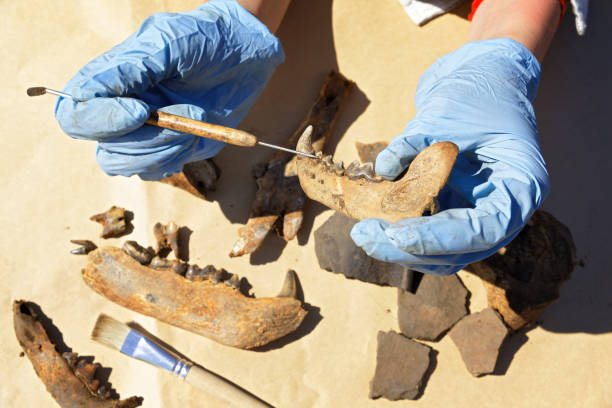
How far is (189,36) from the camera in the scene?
2.61m

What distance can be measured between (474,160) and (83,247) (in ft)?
9.14

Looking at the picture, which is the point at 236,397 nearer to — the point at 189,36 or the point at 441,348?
the point at 441,348

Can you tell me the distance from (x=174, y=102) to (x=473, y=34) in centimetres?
206

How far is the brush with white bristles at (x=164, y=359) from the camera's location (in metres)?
3.04

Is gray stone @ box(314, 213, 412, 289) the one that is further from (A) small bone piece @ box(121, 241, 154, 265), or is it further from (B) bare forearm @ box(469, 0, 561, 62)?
(B) bare forearm @ box(469, 0, 561, 62)

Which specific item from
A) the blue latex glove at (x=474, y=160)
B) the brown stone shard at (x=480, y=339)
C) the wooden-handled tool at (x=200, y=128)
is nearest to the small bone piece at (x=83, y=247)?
the wooden-handled tool at (x=200, y=128)

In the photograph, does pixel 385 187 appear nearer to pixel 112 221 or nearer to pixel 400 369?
pixel 400 369

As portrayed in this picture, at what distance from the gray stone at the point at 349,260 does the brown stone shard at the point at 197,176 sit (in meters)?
0.89

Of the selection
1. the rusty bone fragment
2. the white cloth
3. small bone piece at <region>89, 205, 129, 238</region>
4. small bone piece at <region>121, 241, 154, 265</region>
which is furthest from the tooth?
the white cloth

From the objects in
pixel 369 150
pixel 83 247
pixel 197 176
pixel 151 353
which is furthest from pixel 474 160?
pixel 83 247

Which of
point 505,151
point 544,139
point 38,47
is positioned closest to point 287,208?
point 505,151

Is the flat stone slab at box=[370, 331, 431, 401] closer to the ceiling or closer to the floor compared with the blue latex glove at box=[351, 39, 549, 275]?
closer to the floor

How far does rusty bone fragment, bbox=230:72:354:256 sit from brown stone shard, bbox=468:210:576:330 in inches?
55.2

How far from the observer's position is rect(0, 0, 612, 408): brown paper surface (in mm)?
3127
